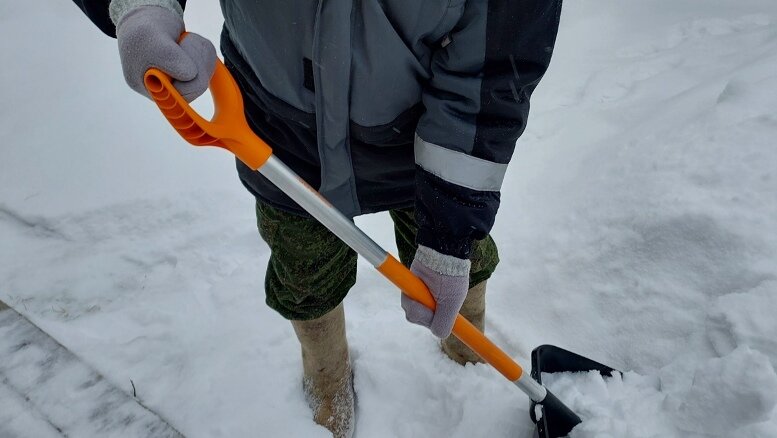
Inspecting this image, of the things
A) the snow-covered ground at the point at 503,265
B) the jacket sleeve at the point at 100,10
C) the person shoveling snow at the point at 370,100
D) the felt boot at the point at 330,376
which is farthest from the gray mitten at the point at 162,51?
the snow-covered ground at the point at 503,265

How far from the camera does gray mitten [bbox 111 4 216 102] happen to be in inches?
31.0

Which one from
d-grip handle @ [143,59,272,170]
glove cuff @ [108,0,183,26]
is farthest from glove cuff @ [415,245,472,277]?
glove cuff @ [108,0,183,26]

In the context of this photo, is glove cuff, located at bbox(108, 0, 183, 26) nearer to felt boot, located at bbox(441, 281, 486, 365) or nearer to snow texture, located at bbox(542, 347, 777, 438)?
felt boot, located at bbox(441, 281, 486, 365)

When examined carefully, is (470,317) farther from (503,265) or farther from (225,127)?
(225,127)

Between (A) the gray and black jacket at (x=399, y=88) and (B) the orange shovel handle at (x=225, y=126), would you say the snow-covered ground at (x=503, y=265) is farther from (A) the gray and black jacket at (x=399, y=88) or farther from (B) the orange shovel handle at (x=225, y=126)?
A: (A) the gray and black jacket at (x=399, y=88)

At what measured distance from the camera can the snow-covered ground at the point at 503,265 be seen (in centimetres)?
141

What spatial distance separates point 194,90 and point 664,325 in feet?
4.50

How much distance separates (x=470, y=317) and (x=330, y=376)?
17.0 inches

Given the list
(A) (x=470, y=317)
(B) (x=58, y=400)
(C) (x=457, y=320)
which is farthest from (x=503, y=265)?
(B) (x=58, y=400)

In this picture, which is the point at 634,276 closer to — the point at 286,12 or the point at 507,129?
the point at 507,129

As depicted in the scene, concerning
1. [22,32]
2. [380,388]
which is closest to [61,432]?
[380,388]

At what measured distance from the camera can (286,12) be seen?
846 millimetres

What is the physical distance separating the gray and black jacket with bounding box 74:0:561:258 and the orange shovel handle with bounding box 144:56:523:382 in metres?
0.07

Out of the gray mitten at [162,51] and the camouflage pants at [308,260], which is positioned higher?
the gray mitten at [162,51]
